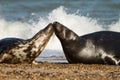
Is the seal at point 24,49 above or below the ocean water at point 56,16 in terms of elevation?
below

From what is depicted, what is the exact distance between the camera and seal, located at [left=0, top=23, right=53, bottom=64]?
11.4 m

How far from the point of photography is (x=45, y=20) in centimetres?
2205

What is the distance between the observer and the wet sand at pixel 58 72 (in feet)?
28.9

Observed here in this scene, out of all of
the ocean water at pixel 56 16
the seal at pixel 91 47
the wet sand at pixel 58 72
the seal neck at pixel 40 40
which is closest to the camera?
the wet sand at pixel 58 72

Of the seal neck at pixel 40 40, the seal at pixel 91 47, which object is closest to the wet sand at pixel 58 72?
the seal at pixel 91 47

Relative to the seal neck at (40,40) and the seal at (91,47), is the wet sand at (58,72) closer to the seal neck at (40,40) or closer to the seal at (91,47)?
the seal at (91,47)

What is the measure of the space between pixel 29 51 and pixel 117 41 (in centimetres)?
172

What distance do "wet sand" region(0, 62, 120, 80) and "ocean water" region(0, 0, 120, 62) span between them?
4650mm

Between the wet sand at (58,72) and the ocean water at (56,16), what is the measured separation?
15.3 feet

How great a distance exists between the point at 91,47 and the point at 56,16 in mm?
11579

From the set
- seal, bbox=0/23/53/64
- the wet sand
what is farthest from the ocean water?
the wet sand

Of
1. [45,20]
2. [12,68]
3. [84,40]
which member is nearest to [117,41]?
[84,40]

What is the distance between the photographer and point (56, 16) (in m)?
23.0

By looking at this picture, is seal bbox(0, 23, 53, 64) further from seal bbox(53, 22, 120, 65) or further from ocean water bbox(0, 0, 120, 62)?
ocean water bbox(0, 0, 120, 62)
